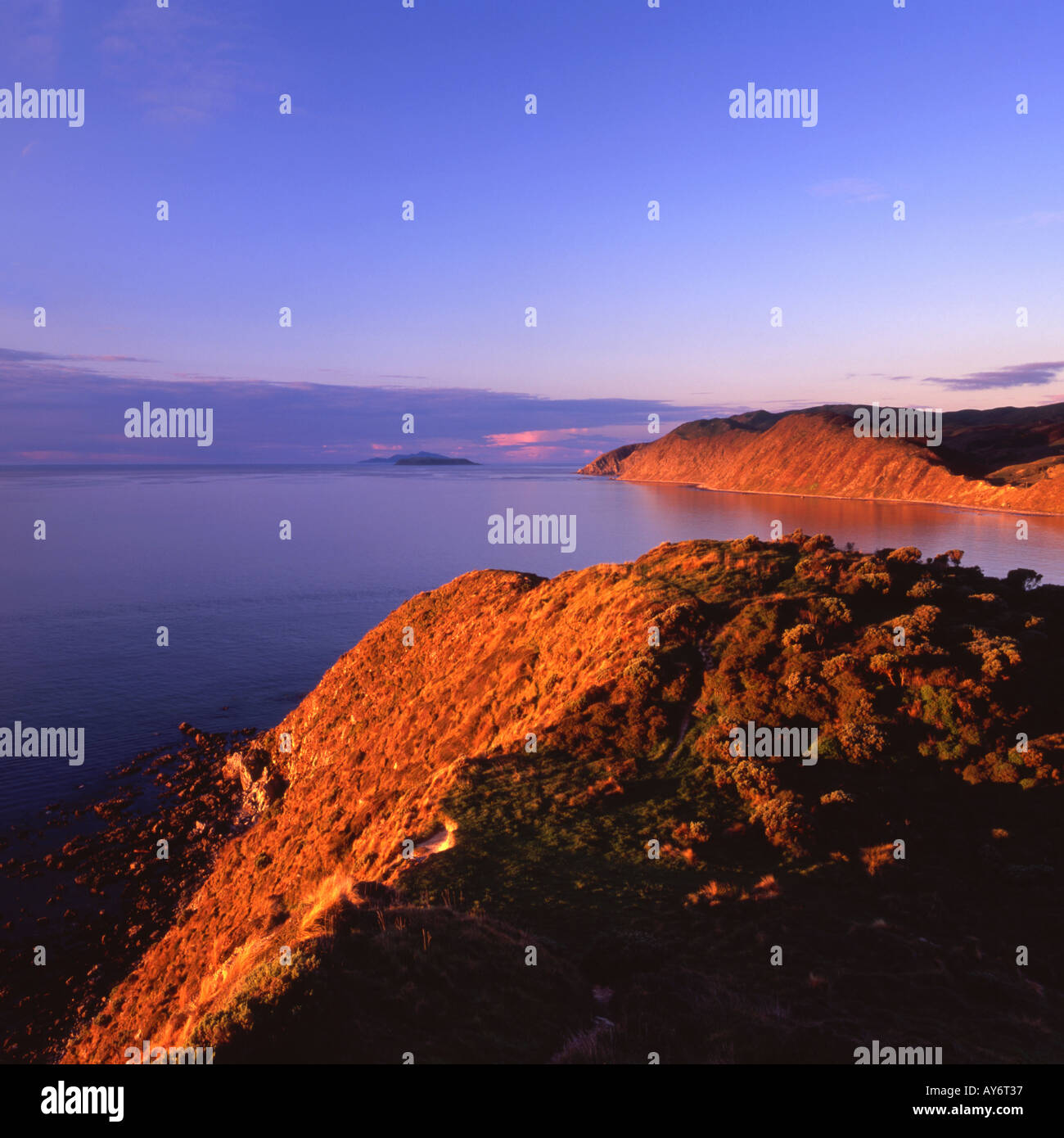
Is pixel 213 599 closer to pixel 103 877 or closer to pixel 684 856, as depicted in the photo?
Answer: pixel 103 877

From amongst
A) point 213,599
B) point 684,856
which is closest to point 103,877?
point 684,856

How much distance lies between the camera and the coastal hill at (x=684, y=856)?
1115cm

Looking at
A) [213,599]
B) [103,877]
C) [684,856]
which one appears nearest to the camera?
[684,856]

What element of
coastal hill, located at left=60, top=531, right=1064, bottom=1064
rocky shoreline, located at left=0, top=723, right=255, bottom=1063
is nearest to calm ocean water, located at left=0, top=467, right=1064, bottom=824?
rocky shoreline, located at left=0, top=723, right=255, bottom=1063

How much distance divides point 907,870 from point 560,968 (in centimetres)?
1056

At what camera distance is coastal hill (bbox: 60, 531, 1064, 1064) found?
439 inches

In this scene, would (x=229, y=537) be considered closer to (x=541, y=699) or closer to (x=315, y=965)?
(x=541, y=699)

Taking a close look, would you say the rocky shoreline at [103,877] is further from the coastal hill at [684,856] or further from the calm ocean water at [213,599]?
the calm ocean water at [213,599]

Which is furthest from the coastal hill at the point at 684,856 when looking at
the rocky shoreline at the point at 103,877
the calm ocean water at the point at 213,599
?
the calm ocean water at the point at 213,599

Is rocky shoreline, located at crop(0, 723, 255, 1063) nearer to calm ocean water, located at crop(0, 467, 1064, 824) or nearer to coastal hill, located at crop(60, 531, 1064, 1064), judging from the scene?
coastal hill, located at crop(60, 531, 1064, 1064)

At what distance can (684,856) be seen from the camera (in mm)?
17781

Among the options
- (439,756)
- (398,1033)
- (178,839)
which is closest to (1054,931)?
(398,1033)
